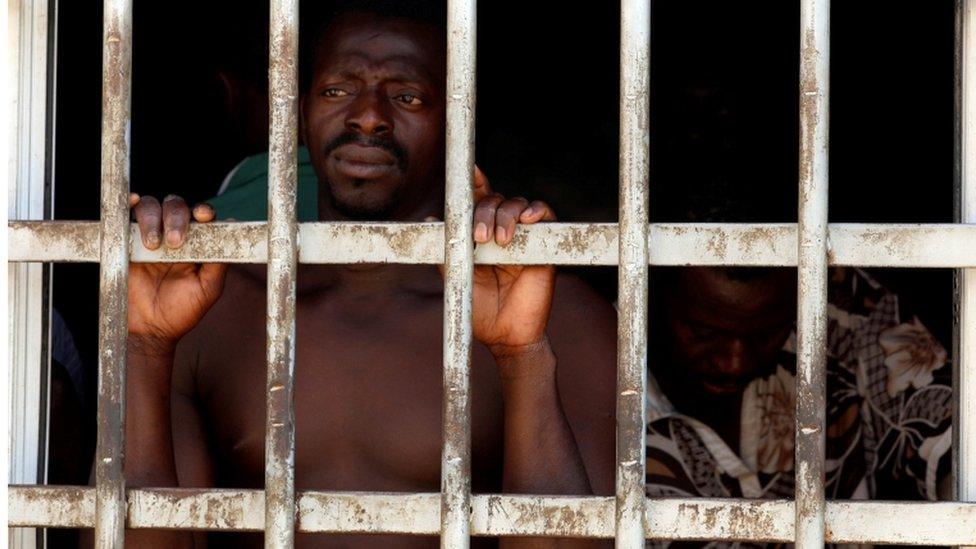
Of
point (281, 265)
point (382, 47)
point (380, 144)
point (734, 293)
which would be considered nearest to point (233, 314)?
point (380, 144)

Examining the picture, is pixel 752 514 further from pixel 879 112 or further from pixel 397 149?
pixel 879 112

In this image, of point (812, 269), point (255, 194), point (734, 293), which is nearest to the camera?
point (812, 269)

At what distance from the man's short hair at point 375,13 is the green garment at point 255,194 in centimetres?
37

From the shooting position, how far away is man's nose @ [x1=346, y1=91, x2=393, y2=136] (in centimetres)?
195

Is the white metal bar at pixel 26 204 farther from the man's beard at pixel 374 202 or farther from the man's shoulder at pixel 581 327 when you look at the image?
the man's shoulder at pixel 581 327

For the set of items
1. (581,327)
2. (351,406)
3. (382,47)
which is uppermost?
(382,47)

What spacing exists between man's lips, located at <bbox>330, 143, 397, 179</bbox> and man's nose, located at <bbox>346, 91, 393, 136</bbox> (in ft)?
0.09

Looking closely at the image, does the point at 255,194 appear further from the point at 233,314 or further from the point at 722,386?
the point at 722,386

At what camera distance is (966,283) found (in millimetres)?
1396

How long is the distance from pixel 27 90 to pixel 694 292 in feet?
5.26

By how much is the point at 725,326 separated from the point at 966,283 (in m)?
1.45

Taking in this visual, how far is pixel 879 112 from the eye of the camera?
3.41m

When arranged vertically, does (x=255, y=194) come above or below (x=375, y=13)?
below

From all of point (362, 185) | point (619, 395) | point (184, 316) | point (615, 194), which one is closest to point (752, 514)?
point (619, 395)
